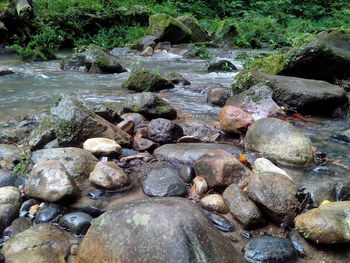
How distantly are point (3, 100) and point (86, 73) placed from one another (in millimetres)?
3061

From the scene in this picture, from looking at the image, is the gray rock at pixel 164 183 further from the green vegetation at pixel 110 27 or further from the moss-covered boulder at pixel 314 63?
the green vegetation at pixel 110 27

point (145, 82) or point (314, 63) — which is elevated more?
point (314, 63)

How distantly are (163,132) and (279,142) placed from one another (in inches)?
55.5

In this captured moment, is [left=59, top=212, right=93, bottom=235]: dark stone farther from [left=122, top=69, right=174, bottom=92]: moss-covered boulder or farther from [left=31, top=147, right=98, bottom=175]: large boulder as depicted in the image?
[left=122, top=69, right=174, bottom=92]: moss-covered boulder

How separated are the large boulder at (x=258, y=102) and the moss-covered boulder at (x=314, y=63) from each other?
135cm

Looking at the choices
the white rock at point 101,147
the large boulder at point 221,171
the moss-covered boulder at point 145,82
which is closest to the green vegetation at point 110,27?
the moss-covered boulder at point 145,82

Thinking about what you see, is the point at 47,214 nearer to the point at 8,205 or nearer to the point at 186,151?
the point at 8,205

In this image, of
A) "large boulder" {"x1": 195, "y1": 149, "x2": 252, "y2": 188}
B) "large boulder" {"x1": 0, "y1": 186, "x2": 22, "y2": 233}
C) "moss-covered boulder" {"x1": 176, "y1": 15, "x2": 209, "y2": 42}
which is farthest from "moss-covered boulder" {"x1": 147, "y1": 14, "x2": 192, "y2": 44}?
"large boulder" {"x1": 0, "y1": 186, "x2": 22, "y2": 233}

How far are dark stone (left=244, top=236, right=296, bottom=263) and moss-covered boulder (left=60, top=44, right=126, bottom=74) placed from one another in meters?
7.69

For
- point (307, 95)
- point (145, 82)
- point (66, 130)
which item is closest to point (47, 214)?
point (66, 130)

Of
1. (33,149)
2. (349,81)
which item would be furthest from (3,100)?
(349,81)

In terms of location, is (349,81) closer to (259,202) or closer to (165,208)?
(259,202)

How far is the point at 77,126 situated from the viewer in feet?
14.2

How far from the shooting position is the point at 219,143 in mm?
4688
